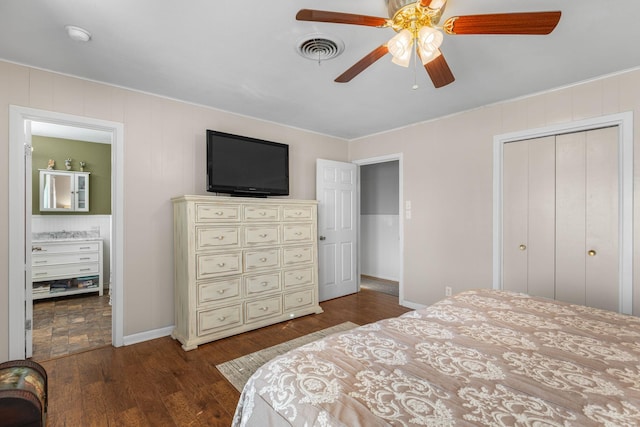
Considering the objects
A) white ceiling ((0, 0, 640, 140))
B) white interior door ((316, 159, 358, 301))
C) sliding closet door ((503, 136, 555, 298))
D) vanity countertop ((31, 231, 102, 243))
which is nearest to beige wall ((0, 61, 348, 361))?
white ceiling ((0, 0, 640, 140))

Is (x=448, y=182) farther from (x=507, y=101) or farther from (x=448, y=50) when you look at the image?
(x=448, y=50)

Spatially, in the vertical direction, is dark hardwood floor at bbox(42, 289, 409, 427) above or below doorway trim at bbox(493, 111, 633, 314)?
below

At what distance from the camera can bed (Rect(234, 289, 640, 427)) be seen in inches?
33.3

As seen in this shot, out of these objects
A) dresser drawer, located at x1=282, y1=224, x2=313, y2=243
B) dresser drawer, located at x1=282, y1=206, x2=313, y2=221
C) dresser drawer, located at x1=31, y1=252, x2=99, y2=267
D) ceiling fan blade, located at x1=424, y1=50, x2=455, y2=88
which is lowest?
dresser drawer, located at x1=31, y1=252, x2=99, y2=267

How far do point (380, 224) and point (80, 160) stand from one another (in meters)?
5.25

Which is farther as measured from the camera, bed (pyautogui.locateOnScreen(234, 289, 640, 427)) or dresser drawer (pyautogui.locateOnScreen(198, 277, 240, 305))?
dresser drawer (pyautogui.locateOnScreen(198, 277, 240, 305))

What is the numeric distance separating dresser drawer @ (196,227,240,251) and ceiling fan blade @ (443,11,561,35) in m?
2.43

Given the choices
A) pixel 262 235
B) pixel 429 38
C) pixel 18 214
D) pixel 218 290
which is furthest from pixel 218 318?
pixel 429 38

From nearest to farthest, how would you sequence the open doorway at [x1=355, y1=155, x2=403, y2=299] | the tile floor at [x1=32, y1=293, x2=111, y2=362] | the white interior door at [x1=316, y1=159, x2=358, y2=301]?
the tile floor at [x1=32, y1=293, x2=111, y2=362]
the white interior door at [x1=316, y1=159, x2=358, y2=301]
the open doorway at [x1=355, y1=155, x2=403, y2=299]

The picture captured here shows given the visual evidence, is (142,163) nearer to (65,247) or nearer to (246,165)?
(246,165)

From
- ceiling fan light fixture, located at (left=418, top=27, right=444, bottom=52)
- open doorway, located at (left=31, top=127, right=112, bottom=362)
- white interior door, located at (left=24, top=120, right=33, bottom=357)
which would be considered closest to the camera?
ceiling fan light fixture, located at (left=418, top=27, right=444, bottom=52)

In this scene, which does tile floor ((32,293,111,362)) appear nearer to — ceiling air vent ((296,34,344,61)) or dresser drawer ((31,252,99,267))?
dresser drawer ((31,252,99,267))

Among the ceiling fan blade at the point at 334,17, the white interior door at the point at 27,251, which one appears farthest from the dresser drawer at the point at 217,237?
the ceiling fan blade at the point at 334,17

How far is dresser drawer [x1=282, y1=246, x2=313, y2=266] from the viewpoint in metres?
3.51
